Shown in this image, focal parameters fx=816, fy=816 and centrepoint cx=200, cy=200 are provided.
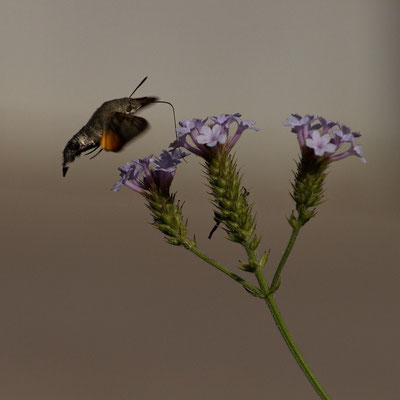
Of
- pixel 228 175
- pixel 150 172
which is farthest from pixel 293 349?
pixel 150 172

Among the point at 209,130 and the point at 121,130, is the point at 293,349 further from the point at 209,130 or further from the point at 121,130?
the point at 121,130

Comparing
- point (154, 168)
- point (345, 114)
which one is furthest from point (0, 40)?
point (154, 168)

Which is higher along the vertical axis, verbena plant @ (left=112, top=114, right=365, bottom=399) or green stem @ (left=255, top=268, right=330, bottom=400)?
verbena plant @ (left=112, top=114, right=365, bottom=399)

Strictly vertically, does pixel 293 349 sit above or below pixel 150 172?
below

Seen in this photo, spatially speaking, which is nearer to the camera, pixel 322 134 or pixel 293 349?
pixel 293 349

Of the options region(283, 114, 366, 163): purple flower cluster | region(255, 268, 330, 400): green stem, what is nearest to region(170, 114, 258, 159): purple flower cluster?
region(283, 114, 366, 163): purple flower cluster

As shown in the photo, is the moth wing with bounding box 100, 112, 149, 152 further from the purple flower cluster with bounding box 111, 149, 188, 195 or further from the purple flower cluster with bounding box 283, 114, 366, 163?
the purple flower cluster with bounding box 283, 114, 366, 163
